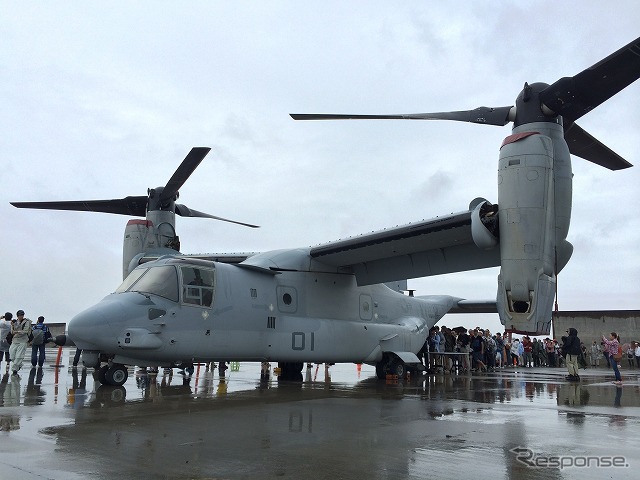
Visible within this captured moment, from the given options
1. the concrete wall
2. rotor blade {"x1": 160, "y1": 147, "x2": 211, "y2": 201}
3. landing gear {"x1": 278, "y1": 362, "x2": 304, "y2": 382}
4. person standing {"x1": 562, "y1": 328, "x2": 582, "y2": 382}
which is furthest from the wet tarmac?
the concrete wall

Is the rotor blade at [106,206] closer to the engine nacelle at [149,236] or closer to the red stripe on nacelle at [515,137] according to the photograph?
the engine nacelle at [149,236]

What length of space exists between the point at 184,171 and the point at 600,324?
2553 centimetres

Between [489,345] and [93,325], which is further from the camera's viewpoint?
[489,345]

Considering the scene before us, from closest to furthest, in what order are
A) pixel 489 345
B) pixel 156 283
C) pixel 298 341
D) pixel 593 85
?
pixel 593 85, pixel 156 283, pixel 298 341, pixel 489 345

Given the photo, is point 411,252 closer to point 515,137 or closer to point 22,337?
point 515,137

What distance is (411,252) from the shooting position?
14.0 metres

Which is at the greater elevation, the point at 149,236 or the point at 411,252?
the point at 149,236

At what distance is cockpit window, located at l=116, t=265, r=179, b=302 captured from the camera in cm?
1131

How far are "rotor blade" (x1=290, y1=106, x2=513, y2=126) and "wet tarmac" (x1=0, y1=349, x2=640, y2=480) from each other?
18.0ft

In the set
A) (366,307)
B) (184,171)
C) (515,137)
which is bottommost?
(366,307)

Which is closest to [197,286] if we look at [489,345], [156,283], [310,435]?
[156,283]

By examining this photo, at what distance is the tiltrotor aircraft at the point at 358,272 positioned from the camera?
387 inches

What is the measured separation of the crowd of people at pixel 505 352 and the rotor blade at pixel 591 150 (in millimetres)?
4395

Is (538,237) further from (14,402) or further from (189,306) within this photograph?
(14,402)
